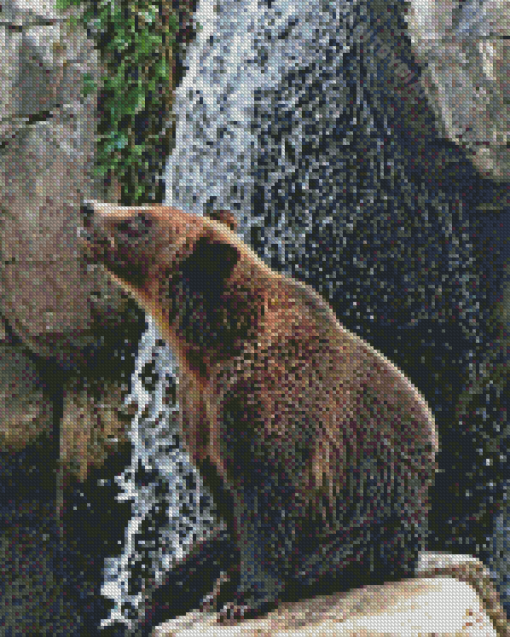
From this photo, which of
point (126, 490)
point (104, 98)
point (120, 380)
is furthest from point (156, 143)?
point (126, 490)

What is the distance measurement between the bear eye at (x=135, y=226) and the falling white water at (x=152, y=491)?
273 centimetres

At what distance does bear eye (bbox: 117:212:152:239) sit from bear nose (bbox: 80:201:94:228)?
0.08 meters

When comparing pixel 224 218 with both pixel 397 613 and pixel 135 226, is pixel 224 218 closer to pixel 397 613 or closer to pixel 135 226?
pixel 135 226

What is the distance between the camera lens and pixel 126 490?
17.0 ft

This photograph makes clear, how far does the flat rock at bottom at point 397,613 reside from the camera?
1993 mm

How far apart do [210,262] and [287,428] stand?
45 cm

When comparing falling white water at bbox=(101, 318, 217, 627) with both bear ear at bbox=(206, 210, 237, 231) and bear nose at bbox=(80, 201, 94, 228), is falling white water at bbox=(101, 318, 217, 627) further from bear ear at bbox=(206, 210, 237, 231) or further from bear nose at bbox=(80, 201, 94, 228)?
bear nose at bbox=(80, 201, 94, 228)

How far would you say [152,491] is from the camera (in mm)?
5133

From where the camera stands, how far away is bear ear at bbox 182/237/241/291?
2287 mm

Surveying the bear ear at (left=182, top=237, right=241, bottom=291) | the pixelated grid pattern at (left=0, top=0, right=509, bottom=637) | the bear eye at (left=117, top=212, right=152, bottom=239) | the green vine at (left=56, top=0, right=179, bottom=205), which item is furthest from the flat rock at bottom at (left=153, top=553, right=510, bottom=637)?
the green vine at (left=56, top=0, right=179, bottom=205)

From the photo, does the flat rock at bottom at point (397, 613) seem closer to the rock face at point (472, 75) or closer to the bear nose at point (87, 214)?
the bear nose at point (87, 214)

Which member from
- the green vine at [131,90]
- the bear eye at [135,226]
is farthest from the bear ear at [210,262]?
the green vine at [131,90]

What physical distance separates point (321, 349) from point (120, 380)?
10.4 feet

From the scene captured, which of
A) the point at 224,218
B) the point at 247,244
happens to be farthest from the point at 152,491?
the point at 224,218
